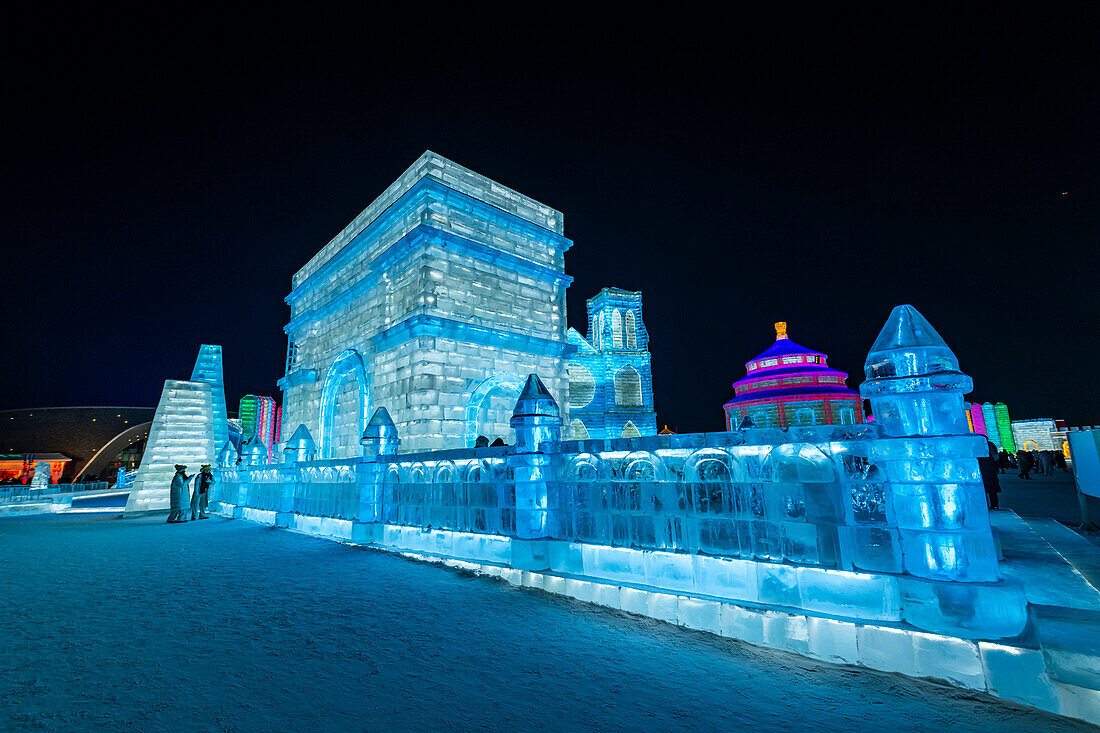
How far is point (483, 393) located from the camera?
13438mm

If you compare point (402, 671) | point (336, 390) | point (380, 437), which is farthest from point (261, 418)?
point (402, 671)

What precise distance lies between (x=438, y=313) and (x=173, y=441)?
14.4 meters

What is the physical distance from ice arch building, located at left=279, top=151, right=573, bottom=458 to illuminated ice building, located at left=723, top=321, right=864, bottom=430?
15.0 m

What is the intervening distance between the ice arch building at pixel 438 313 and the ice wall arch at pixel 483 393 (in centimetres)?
4

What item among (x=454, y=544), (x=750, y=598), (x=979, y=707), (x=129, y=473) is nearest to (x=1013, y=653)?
(x=979, y=707)

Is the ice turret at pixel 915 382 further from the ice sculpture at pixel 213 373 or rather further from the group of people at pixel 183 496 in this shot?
the ice sculpture at pixel 213 373

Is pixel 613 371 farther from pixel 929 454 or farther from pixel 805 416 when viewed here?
pixel 929 454

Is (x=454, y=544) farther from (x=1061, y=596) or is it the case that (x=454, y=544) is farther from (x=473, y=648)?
(x=1061, y=596)

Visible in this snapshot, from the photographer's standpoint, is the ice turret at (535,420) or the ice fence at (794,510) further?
the ice turret at (535,420)

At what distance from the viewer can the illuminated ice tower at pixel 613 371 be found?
87.6 ft

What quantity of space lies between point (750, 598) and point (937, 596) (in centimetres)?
119

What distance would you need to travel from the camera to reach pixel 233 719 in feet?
7.61

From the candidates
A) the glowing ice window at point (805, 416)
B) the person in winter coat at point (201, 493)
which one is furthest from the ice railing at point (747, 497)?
the glowing ice window at point (805, 416)

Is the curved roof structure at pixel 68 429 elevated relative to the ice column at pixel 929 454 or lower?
elevated
